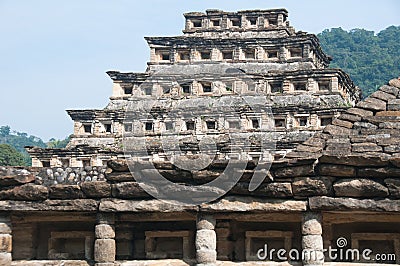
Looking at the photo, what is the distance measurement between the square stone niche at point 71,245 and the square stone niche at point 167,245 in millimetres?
961

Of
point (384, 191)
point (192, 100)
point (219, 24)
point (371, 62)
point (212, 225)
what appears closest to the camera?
point (384, 191)

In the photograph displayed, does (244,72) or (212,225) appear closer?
(212,225)

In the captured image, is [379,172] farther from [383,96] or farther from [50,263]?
[50,263]

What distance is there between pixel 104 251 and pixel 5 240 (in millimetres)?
1629

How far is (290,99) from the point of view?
149 feet

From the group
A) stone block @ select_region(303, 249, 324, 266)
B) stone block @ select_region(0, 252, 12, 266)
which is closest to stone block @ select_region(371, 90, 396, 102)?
stone block @ select_region(303, 249, 324, 266)

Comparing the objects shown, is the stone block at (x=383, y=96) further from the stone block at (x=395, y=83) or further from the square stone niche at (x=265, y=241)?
the square stone niche at (x=265, y=241)

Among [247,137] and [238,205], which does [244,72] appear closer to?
[247,137]

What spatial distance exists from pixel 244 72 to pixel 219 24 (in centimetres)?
661

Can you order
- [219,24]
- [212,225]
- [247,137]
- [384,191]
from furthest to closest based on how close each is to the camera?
[219,24], [247,137], [212,225], [384,191]

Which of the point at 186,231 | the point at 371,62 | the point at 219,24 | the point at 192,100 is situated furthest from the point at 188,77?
the point at 371,62

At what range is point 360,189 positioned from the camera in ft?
32.7

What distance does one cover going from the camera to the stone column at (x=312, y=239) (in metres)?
10.2

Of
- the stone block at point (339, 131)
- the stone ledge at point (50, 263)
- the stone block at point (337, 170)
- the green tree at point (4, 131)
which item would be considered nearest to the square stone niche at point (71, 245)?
the stone ledge at point (50, 263)
